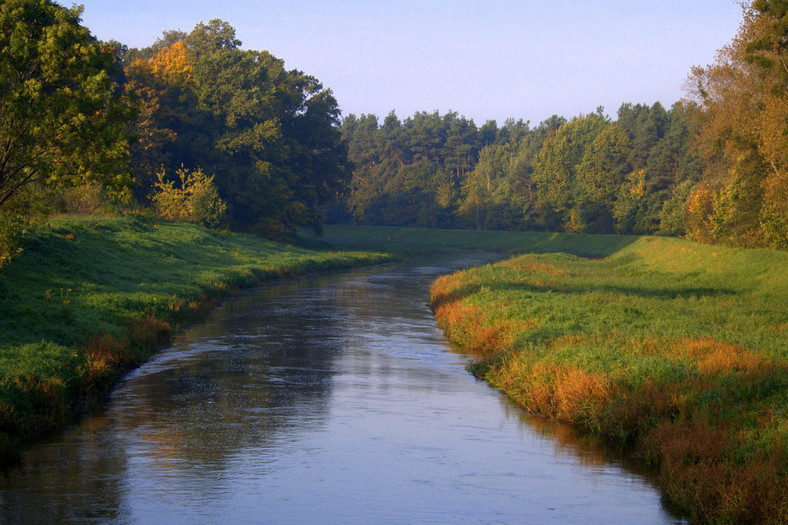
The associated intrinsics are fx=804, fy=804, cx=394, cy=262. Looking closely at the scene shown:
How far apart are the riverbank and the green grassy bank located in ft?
35.0

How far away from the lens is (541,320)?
88.4 feet

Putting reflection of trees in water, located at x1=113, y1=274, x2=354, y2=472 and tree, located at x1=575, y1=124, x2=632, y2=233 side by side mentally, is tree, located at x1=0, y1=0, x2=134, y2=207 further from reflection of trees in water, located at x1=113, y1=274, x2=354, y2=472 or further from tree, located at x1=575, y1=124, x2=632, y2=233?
tree, located at x1=575, y1=124, x2=632, y2=233

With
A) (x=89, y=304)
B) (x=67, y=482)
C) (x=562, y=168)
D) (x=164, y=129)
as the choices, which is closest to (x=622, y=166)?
(x=562, y=168)

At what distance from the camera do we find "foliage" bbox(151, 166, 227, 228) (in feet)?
217

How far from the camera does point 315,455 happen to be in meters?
15.6

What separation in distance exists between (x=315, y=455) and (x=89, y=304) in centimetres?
1549

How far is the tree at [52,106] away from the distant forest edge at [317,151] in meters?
0.06

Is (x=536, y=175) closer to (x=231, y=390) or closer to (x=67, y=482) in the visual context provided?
(x=231, y=390)

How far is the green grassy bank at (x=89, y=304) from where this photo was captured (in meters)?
17.3

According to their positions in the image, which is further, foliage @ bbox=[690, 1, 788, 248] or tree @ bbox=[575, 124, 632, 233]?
tree @ bbox=[575, 124, 632, 233]

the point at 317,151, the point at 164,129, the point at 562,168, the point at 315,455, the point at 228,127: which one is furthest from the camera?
the point at 562,168

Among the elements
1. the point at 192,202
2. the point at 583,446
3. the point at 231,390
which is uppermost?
the point at 192,202

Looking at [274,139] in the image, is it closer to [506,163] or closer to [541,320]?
[541,320]

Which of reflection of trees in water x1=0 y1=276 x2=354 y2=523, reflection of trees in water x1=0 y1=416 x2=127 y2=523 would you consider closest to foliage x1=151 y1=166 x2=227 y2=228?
reflection of trees in water x1=0 y1=276 x2=354 y2=523
